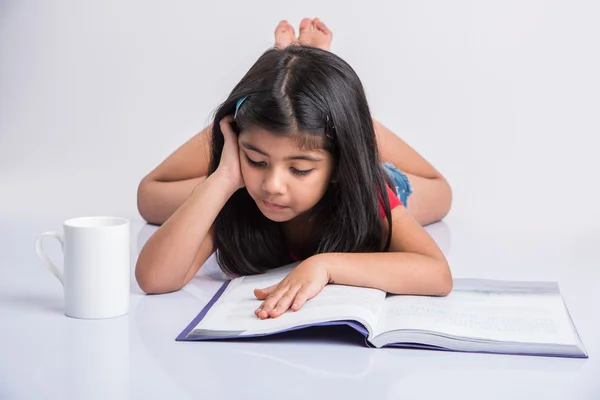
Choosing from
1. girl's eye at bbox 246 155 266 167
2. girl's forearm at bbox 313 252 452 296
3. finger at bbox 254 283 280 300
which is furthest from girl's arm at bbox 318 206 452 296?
girl's eye at bbox 246 155 266 167

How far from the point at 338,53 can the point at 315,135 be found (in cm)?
171

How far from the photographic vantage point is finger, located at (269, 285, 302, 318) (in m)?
1.72

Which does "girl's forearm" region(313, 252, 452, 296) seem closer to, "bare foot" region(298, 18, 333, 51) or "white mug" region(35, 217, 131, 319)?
"white mug" region(35, 217, 131, 319)

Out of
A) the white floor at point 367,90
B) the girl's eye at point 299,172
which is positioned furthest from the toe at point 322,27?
the girl's eye at point 299,172

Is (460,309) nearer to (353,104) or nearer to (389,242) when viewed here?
(389,242)

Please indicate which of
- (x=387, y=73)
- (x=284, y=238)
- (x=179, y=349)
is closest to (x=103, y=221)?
(x=179, y=349)

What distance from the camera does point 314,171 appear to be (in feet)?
6.38

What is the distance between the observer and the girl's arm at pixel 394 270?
74.2 inches

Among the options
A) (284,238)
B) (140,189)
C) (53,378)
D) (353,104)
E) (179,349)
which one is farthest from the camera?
(140,189)

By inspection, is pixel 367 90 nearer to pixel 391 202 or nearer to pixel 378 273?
pixel 391 202

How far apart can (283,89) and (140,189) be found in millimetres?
970

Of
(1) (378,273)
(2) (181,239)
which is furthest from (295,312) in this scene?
(2) (181,239)

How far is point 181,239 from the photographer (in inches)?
77.5

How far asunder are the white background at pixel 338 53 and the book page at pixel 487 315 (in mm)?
1476
